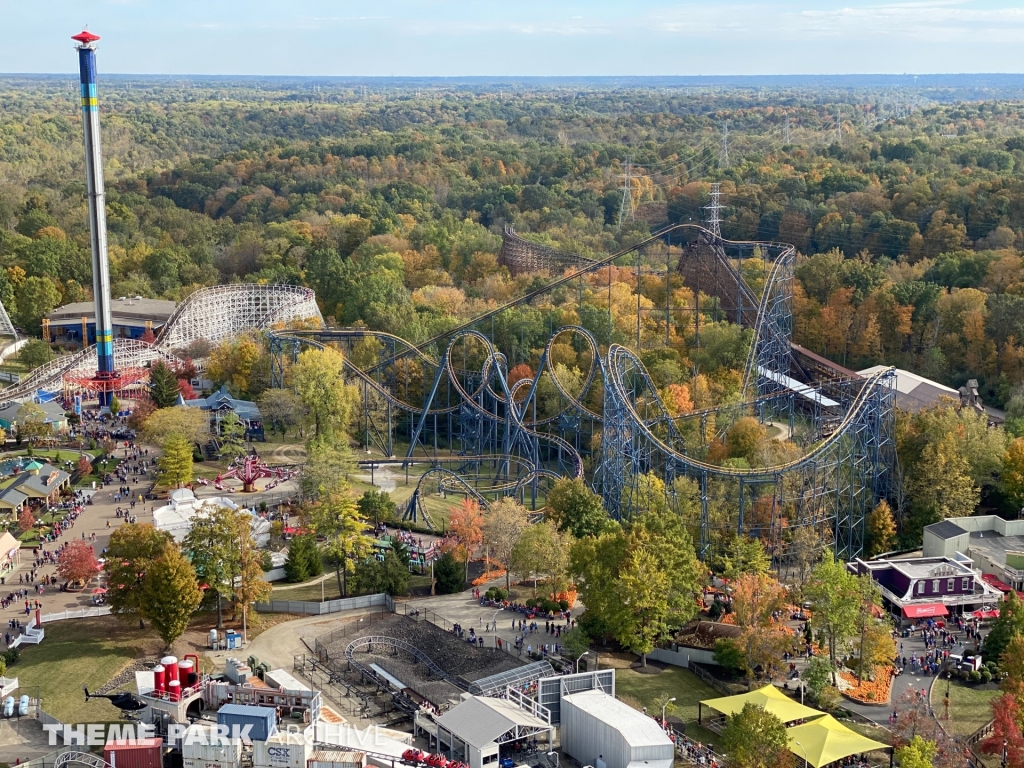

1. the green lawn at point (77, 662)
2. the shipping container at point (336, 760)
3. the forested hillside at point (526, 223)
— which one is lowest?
the green lawn at point (77, 662)

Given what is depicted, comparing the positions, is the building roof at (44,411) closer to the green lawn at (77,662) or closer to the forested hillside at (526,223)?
the forested hillside at (526,223)

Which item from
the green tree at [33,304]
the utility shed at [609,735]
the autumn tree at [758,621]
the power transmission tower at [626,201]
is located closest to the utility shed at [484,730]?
the utility shed at [609,735]

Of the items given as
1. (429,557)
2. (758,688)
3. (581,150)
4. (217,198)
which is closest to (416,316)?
(429,557)

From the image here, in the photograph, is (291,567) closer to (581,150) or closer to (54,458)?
(54,458)

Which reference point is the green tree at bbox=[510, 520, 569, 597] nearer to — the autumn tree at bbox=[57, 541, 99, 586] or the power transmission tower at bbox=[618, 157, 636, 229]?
the autumn tree at bbox=[57, 541, 99, 586]

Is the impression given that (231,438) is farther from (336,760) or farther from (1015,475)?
(1015,475)

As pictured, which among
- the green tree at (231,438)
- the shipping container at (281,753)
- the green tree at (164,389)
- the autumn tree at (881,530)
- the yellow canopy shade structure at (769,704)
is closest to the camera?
the shipping container at (281,753)

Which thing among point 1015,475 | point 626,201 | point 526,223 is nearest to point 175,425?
point 1015,475

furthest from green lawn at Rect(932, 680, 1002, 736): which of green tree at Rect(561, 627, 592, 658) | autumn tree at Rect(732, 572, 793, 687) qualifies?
green tree at Rect(561, 627, 592, 658)
